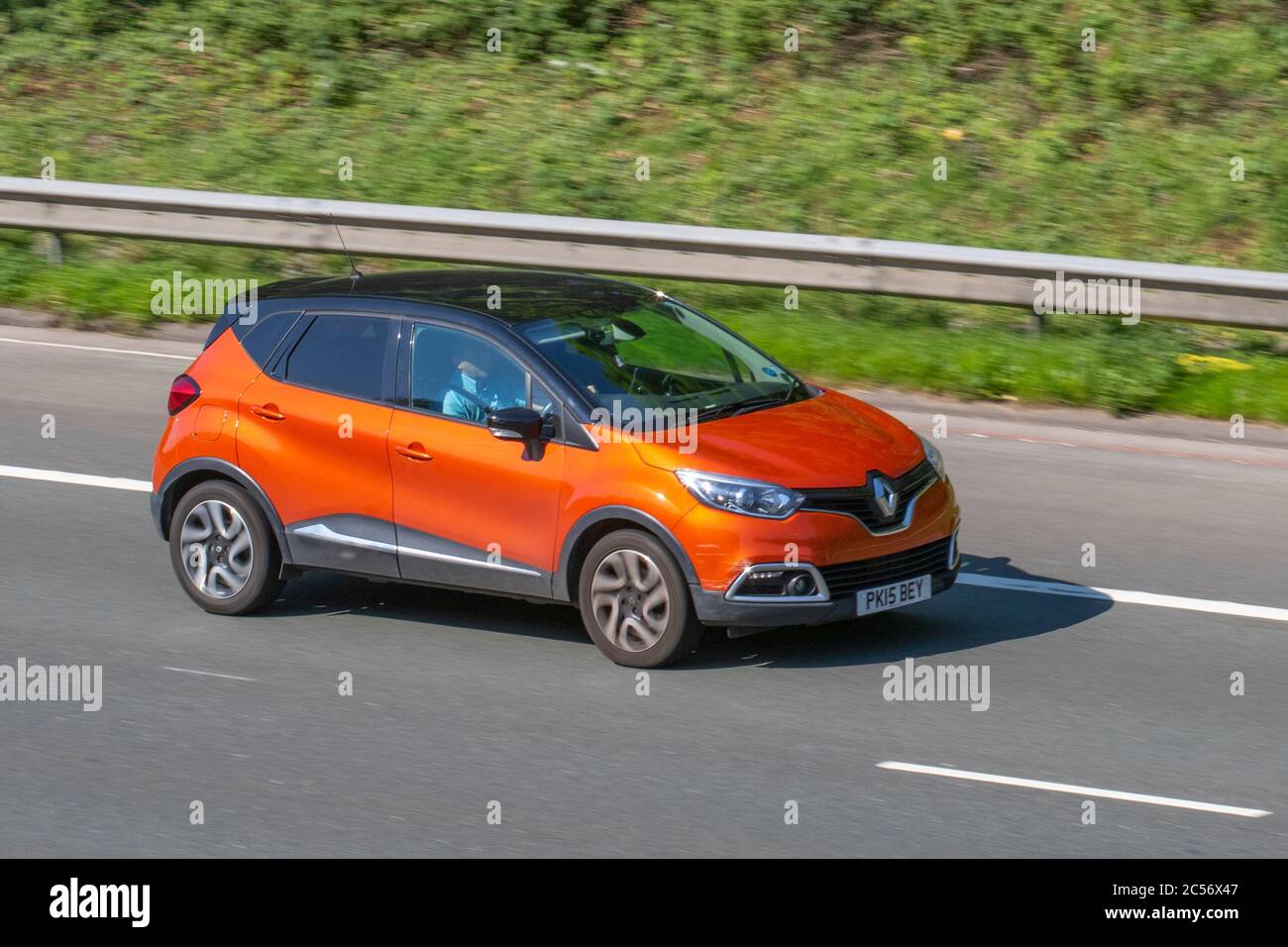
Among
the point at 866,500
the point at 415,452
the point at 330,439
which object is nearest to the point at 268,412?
the point at 330,439

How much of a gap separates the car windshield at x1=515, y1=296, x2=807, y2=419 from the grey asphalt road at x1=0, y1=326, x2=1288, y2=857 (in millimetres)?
1193

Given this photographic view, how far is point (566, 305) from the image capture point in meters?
8.84

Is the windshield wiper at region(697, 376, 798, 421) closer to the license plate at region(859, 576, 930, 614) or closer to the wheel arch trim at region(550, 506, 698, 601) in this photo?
the wheel arch trim at region(550, 506, 698, 601)

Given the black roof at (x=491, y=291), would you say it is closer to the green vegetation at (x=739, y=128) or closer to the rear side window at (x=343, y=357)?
the rear side window at (x=343, y=357)

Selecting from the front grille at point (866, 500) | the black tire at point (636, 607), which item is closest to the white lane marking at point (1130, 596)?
the front grille at point (866, 500)

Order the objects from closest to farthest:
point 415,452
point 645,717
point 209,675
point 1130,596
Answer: point 645,717 → point 209,675 → point 415,452 → point 1130,596

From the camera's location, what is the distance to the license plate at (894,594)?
803cm

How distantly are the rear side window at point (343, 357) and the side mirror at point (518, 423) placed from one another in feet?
2.70

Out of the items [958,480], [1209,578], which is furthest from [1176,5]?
[1209,578]

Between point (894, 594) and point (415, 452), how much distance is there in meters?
2.33

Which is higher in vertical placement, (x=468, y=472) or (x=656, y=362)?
(x=656, y=362)

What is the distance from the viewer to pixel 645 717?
759cm

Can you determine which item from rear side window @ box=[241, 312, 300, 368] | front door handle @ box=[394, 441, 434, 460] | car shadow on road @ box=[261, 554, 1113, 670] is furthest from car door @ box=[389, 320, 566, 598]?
rear side window @ box=[241, 312, 300, 368]

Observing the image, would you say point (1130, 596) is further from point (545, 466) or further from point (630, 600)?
point (545, 466)
